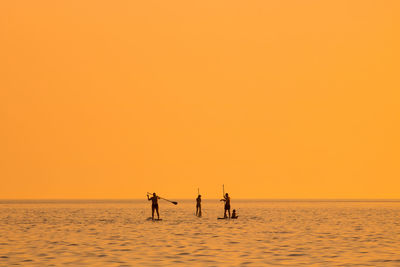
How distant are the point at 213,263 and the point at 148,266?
2.60 metres

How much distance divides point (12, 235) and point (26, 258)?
1442 centimetres

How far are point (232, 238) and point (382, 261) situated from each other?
44.5 feet

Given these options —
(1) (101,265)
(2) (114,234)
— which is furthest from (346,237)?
(1) (101,265)

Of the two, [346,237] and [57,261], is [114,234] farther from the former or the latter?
[57,261]

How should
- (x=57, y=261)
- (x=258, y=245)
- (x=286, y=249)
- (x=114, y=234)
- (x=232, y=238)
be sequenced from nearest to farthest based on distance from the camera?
(x=57, y=261), (x=286, y=249), (x=258, y=245), (x=232, y=238), (x=114, y=234)

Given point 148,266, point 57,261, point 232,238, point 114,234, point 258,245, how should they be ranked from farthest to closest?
point 114,234 < point 232,238 < point 258,245 < point 57,261 < point 148,266

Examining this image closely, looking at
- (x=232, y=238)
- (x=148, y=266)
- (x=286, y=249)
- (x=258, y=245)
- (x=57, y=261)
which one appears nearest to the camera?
(x=148, y=266)

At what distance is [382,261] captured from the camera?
30219 mm

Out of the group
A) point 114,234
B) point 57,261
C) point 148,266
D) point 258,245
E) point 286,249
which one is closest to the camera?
point 148,266

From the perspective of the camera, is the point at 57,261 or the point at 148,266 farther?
the point at 57,261

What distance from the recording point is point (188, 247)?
119ft

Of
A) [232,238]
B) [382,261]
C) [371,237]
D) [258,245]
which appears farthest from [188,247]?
[371,237]

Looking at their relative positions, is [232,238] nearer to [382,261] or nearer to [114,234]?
[114,234]

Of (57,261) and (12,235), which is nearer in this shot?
(57,261)
